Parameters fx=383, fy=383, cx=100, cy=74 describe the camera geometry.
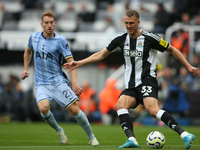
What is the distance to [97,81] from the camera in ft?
61.2

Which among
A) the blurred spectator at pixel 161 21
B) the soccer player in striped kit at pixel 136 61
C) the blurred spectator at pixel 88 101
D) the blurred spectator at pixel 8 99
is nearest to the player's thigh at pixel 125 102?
the soccer player in striped kit at pixel 136 61

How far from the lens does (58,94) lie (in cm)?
716

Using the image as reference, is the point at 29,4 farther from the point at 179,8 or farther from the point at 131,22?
the point at 131,22

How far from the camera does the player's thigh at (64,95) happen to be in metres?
7.04

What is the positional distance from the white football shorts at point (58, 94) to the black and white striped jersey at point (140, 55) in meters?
1.14

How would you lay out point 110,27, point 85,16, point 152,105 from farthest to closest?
point 85,16
point 110,27
point 152,105

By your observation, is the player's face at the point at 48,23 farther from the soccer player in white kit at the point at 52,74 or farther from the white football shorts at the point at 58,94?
the white football shorts at the point at 58,94

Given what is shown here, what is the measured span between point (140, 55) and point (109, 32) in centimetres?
1072

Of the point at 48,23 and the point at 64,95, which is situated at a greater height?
the point at 48,23

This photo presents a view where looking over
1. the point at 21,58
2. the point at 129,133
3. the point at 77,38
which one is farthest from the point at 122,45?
the point at 21,58

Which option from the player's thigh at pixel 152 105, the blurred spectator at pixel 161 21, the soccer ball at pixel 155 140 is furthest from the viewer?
the blurred spectator at pixel 161 21

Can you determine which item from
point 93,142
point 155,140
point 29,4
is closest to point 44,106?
point 93,142

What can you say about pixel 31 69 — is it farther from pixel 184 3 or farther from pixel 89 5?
pixel 184 3

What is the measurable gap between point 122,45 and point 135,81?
67 centimetres
